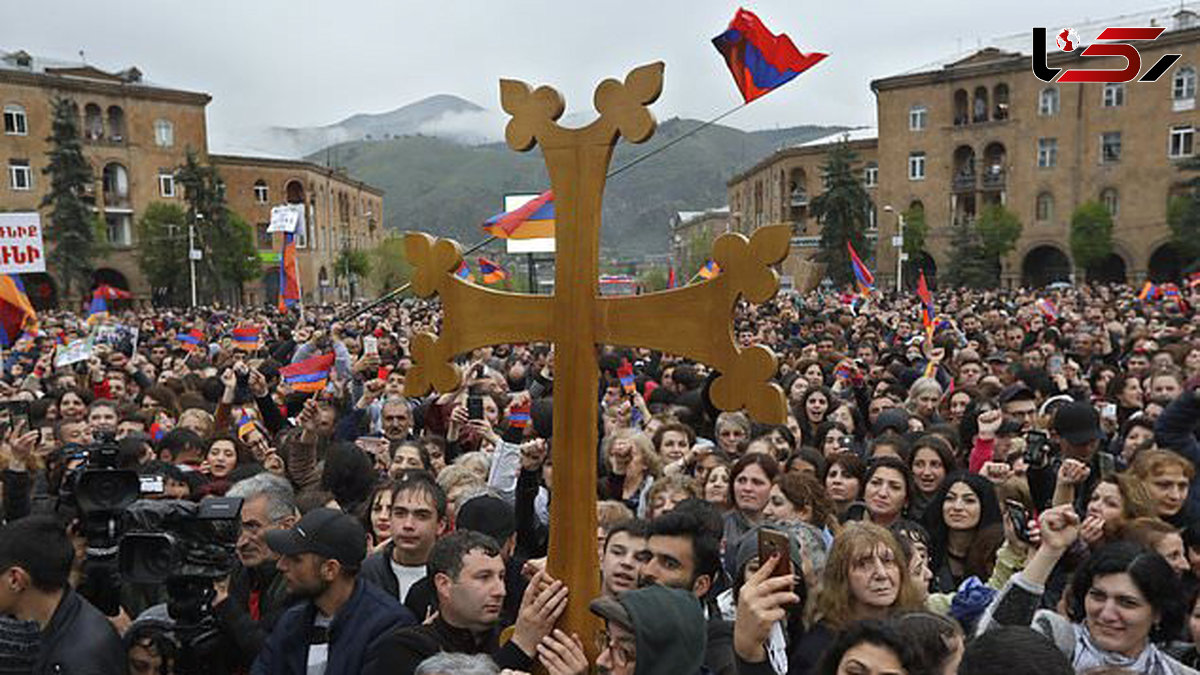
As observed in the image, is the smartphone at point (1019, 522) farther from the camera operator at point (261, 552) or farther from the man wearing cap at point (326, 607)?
the camera operator at point (261, 552)

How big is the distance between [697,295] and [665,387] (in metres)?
8.18

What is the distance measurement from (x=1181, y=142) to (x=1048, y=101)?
265 inches

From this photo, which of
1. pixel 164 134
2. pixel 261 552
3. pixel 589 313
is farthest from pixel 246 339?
pixel 164 134

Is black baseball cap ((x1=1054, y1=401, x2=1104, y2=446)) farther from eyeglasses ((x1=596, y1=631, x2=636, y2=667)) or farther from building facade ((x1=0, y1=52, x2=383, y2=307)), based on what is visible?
building facade ((x1=0, y1=52, x2=383, y2=307))

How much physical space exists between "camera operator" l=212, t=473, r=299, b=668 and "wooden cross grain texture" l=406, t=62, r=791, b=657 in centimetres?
183

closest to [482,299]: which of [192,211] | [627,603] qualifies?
[627,603]

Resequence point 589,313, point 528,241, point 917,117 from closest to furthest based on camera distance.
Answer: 1. point 589,313
2. point 528,241
3. point 917,117

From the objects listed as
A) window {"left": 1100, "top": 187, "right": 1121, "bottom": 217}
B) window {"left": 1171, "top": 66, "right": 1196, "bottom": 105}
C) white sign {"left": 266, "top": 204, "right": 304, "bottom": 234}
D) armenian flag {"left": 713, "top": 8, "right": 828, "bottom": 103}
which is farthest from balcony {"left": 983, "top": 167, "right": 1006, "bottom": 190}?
armenian flag {"left": 713, "top": 8, "right": 828, "bottom": 103}

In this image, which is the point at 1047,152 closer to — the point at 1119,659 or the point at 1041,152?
the point at 1041,152

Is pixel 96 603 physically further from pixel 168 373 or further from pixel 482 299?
pixel 168 373

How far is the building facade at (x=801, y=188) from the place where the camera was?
2287 inches

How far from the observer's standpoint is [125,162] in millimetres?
55031

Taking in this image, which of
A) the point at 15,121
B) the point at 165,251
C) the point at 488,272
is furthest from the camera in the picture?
the point at 15,121

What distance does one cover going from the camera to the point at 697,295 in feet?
9.75
